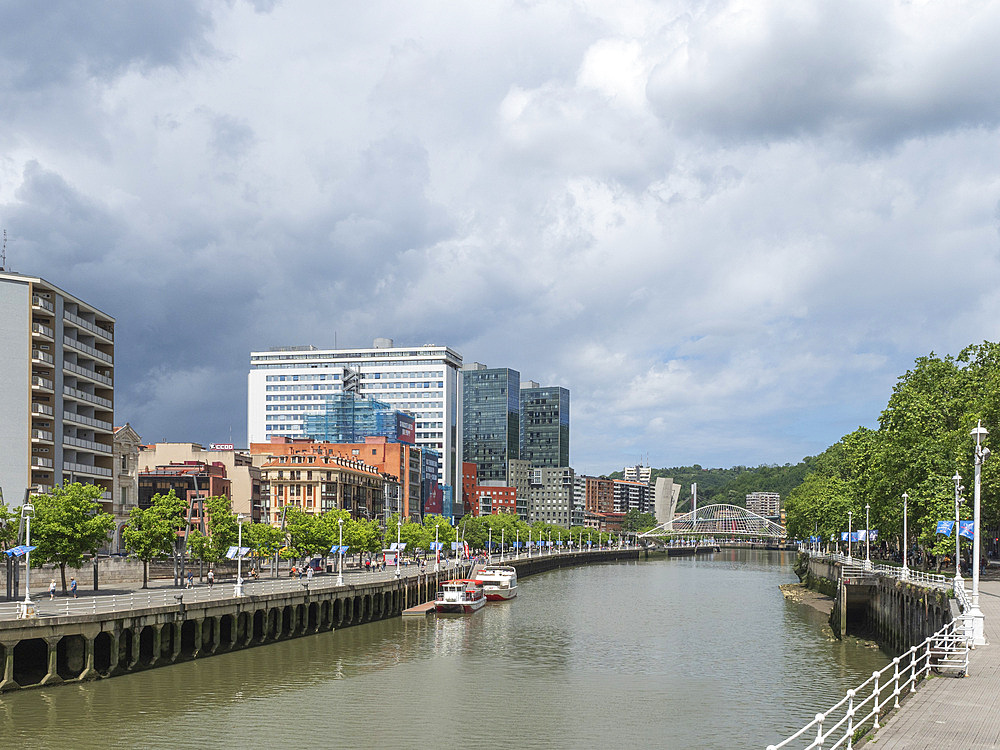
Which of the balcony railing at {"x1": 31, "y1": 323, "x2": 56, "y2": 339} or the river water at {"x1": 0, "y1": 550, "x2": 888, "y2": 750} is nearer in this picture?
the river water at {"x1": 0, "y1": 550, "x2": 888, "y2": 750}

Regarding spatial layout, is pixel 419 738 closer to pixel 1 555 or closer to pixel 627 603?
pixel 1 555

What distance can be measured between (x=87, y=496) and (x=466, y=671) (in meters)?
34.0

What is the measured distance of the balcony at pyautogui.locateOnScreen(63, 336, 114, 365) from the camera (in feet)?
383

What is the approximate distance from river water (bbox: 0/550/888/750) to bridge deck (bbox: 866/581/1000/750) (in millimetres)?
9627

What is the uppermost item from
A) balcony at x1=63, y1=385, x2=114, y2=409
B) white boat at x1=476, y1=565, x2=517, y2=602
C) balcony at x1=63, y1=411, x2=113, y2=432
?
balcony at x1=63, y1=385, x2=114, y2=409

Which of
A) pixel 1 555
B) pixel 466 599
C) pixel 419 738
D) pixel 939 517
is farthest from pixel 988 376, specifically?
pixel 1 555

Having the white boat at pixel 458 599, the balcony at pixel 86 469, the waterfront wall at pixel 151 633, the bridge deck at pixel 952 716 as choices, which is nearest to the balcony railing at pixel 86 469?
the balcony at pixel 86 469

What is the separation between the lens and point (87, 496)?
7894 cm

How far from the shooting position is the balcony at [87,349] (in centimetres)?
11676

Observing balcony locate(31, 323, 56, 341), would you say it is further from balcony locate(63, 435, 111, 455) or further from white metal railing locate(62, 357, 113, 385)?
balcony locate(63, 435, 111, 455)

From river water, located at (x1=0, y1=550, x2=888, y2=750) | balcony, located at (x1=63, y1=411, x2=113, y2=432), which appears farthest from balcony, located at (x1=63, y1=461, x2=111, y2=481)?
river water, located at (x1=0, y1=550, x2=888, y2=750)

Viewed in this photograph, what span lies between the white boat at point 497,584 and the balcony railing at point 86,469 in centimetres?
4606

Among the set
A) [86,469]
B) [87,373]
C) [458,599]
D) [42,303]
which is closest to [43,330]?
[42,303]

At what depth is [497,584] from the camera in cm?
12912
